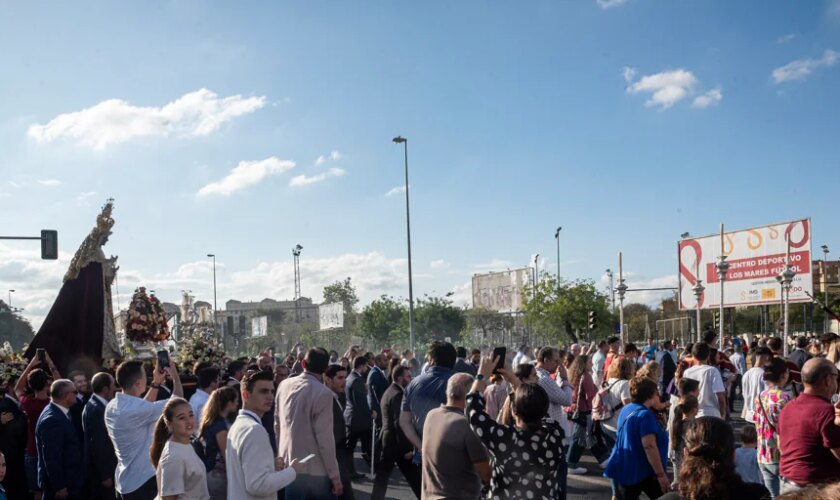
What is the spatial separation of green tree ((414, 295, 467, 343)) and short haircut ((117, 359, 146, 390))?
2416 inches

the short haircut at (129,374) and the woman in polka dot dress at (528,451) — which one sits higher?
the short haircut at (129,374)

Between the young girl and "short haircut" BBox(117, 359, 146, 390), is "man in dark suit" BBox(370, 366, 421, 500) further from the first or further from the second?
"short haircut" BBox(117, 359, 146, 390)

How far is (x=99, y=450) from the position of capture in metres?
7.23

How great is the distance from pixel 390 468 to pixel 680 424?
317 cm

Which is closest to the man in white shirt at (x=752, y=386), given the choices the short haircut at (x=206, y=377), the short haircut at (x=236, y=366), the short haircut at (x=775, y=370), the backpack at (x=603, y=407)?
the backpack at (x=603, y=407)

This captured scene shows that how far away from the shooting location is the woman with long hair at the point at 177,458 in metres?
4.82

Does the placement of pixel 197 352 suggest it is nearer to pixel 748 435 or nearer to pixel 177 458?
pixel 177 458

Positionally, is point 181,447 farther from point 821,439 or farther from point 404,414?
point 821,439

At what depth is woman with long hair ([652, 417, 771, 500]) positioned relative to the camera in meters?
3.45

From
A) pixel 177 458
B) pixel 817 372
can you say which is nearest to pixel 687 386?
pixel 817 372

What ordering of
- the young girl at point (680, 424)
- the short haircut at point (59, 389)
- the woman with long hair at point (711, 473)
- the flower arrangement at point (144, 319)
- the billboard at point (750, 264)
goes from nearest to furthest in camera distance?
the woman with long hair at point (711, 473) < the young girl at point (680, 424) < the short haircut at point (59, 389) < the flower arrangement at point (144, 319) < the billboard at point (750, 264)

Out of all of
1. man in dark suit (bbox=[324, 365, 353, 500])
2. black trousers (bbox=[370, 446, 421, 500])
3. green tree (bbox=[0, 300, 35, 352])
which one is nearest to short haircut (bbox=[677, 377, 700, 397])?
black trousers (bbox=[370, 446, 421, 500])

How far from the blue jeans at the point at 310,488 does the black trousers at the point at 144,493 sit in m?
1.06

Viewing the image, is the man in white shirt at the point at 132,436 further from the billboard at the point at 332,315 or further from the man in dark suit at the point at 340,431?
the billboard at the point at 332,315
